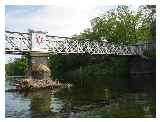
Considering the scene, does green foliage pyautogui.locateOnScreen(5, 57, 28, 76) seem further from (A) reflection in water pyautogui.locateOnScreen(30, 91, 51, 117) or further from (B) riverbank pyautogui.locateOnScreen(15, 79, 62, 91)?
(A) reflection in water pyautogui.locateOnScreen(30, 91, 51, 117)

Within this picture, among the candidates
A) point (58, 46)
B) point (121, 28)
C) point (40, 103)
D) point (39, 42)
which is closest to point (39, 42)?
point (39, 42)

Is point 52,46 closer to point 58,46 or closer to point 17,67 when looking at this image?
point 58,46

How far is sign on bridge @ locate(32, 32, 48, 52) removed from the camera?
301 cm

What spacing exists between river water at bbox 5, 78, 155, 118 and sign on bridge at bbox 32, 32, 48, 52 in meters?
0.26

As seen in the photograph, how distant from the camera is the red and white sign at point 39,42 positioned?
3.01 meters

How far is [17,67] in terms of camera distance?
2965 millimetres

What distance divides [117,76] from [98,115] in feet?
1.23

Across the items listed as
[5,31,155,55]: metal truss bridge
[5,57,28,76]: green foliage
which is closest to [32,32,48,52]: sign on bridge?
[5,31,155,55]: metal truss bridge

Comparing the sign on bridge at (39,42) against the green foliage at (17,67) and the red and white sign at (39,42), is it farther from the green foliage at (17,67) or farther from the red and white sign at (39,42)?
the green foliage at (17,67)

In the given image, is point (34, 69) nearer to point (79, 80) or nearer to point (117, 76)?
point (79, 80)

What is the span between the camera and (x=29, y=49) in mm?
3076

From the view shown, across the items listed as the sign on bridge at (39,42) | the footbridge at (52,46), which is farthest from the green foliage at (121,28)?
the sign on bridge at (39,42)

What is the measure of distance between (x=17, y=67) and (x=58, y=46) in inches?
11.7

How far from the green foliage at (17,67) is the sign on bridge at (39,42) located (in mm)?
105
